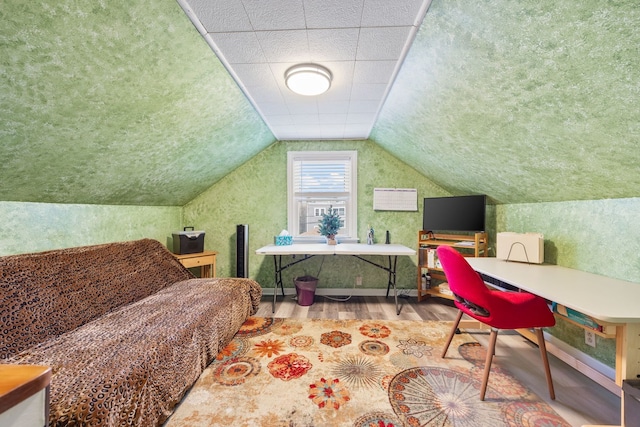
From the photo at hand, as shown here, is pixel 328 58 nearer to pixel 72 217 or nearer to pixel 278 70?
pixel 278 70

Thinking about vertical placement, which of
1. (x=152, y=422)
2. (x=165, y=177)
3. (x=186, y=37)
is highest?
(x=186, y=37)

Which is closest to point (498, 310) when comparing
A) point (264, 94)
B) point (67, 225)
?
point (264, 94)

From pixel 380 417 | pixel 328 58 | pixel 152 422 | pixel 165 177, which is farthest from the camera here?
pixel 165 177

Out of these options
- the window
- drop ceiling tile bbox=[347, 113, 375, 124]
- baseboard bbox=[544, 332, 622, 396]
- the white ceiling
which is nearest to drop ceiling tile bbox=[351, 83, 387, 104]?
the white ceiling

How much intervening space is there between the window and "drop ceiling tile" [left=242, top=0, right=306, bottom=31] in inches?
91.1

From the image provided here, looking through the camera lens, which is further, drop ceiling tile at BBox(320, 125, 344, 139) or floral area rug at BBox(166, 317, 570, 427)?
drop ceiling tile at BBox(320, 125, 344, 139)

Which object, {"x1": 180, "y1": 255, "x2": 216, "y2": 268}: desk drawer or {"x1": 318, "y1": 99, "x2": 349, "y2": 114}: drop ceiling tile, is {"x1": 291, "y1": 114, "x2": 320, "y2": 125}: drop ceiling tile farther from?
{"x1": 180, "y1": 255, "x2": 216, "y2": 268}: desk drawer

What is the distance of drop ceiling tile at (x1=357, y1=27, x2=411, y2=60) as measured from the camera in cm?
167

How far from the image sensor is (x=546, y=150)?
1.83m

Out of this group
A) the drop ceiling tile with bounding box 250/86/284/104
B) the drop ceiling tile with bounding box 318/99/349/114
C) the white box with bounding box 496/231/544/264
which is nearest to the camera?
the white box with bounding box 496/231/544/264

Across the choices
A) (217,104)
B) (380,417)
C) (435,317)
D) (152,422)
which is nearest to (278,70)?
(217,104)

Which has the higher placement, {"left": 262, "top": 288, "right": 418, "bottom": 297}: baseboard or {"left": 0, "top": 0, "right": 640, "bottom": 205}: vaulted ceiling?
{"left": 0, "top": 0, "right": 640, "bottom": 205}: vaulted ceiling

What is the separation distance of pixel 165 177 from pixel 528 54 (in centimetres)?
319

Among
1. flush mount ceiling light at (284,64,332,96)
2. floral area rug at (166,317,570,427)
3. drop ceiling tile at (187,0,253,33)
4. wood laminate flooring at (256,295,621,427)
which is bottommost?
wood laminate flooring at (256,295,621,427)
